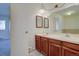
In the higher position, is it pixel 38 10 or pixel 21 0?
pixel 21 0

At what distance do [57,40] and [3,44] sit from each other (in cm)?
71

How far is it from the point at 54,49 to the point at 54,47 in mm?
26

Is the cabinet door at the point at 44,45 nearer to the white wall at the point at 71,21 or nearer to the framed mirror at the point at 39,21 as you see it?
the framed mirror at the point at 39,21

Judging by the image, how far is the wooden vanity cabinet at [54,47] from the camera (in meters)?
1.53

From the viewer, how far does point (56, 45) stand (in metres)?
1.54

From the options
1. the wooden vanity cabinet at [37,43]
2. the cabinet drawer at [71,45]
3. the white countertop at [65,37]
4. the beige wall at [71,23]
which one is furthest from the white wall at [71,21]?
the wooden vanity cabinet at [37,43]

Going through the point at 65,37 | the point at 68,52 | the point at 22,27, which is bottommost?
the point at 68,52

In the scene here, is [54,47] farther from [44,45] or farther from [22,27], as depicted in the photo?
[22,27]

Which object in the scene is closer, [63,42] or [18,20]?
[63,42]

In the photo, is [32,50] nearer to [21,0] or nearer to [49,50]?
[49,50]

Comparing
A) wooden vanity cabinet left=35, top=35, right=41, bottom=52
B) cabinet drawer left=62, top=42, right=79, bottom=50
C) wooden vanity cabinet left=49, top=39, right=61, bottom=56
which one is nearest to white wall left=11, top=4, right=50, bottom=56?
wooden vanity cabinet left=35, top=35, right=41, bottom=52

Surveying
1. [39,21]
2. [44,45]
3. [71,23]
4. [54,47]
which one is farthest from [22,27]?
[71,23]

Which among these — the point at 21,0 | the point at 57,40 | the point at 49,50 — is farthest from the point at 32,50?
the point at 21,0

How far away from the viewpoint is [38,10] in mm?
1564
